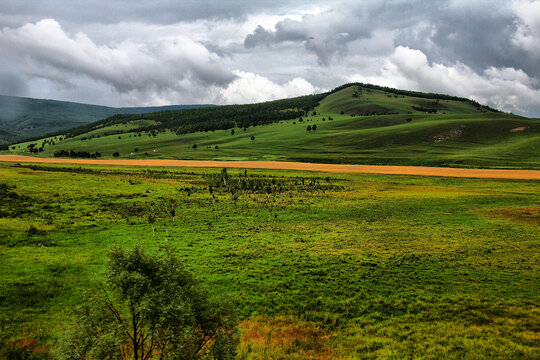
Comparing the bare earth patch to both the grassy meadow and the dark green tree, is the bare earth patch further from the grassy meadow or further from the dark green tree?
the dark green tree

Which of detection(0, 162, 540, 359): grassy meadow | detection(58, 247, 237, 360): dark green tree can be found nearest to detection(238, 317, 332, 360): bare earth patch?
detection(0, 162, 540, 359): grassy meadow

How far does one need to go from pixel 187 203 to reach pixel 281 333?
142 feet

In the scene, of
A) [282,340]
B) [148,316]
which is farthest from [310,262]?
[148,316]

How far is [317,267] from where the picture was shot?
87.9 ft

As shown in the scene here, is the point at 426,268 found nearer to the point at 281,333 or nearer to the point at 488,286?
the point at 488,286

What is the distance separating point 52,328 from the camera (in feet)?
56.8

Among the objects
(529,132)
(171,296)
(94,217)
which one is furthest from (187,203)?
(529,132)

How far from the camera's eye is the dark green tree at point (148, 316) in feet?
36.7

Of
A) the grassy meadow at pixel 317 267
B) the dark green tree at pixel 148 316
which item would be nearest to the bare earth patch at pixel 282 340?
the grassy meadow at pixel 317 267

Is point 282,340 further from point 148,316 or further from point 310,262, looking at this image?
point 310,262

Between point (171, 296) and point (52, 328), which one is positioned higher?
point (171, 296)

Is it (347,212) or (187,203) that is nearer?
(347,212)

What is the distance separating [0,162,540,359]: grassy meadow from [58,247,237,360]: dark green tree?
14.1 feet

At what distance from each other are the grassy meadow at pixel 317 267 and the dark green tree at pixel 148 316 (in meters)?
4.29
